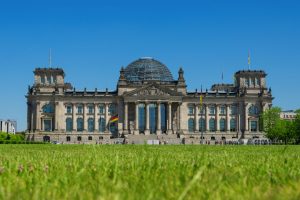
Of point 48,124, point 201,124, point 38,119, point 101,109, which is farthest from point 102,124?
point 201,124

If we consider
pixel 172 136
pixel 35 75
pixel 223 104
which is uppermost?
pixel 35 75

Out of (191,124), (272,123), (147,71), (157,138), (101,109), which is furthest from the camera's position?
(147,71)

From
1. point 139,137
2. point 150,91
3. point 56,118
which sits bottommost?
point 139,137

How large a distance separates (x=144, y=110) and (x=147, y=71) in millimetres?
15203

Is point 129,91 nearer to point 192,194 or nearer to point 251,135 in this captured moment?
point 251,135

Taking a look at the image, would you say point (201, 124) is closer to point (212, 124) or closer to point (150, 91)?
point (212, 124)

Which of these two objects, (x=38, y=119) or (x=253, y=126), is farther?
(x=253, y=126)

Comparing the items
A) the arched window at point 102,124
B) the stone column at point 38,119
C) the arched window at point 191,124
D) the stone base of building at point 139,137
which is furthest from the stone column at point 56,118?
the arched window at point 191,124

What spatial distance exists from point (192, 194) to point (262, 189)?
0.73m

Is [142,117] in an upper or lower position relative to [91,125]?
upper

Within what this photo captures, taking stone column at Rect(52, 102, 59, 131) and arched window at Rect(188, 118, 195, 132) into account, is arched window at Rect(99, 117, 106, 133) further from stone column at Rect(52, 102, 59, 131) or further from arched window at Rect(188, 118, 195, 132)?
arched window at Rect(188, 118, 195, 132)

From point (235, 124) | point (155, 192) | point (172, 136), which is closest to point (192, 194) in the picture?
point (155, 192)

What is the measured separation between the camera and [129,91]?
4653 inches

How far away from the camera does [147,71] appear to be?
12825 cm
